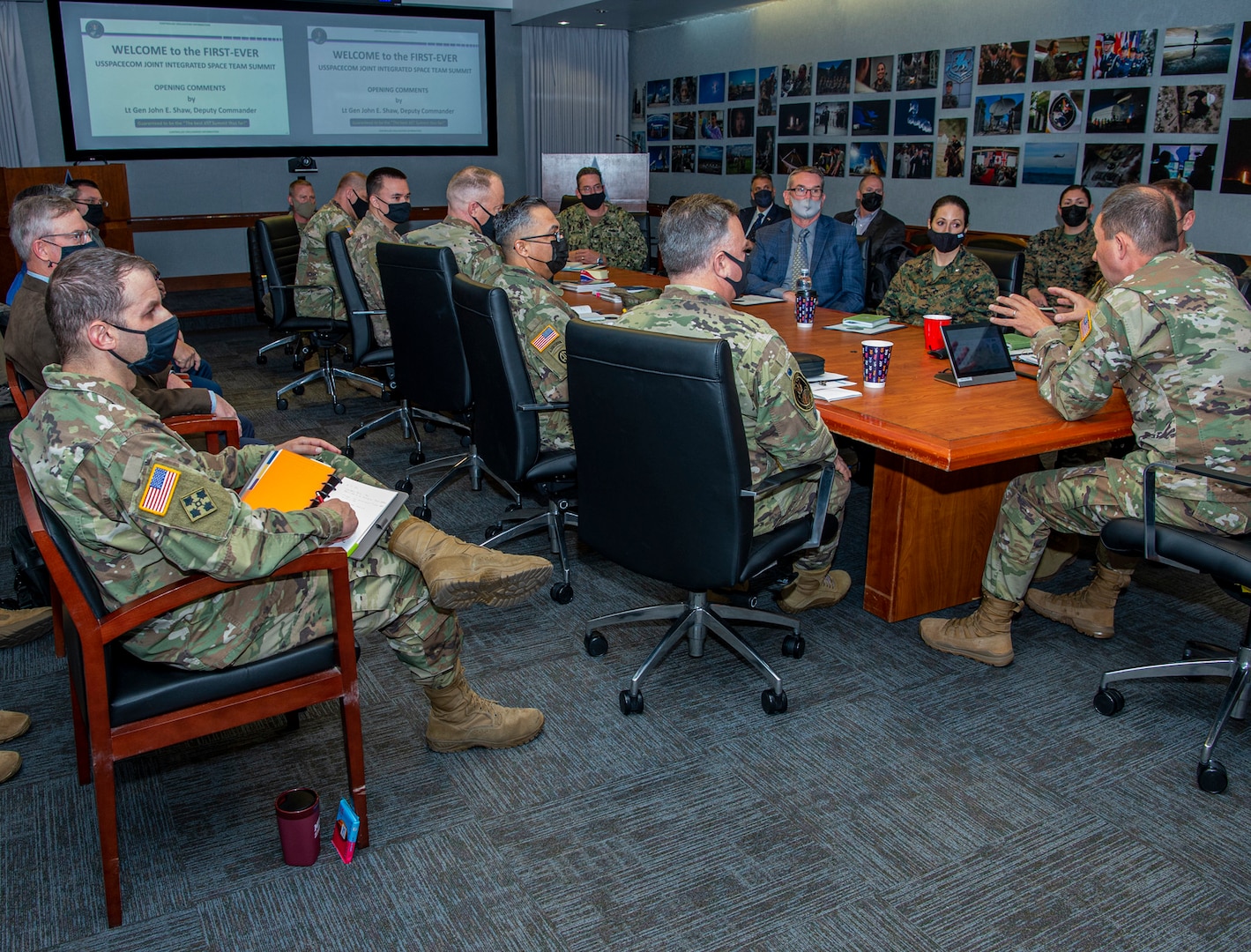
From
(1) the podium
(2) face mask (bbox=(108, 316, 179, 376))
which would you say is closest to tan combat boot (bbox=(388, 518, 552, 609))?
(2) face mask (bbox=(108, 316, 179, 376))

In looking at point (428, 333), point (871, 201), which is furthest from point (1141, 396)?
point (871, 201)

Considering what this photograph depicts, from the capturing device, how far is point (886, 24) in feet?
24.7

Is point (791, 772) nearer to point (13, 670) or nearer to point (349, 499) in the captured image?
point (349, 499)

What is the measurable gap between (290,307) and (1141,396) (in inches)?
198

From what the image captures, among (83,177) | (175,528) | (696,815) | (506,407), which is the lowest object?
(696,815)

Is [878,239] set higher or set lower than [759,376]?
higher

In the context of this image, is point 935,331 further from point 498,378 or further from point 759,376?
point 498,378

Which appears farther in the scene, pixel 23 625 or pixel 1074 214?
pixel 1074 214

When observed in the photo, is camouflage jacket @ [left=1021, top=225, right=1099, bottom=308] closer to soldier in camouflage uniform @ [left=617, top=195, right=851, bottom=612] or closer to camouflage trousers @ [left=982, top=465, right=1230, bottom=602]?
camouflage trousers @ [left=982, top=465, right=1230, bottom=602]

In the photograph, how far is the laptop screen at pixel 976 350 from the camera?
3227mm

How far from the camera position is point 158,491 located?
5.78ft

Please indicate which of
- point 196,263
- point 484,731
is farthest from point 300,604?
point 196,263

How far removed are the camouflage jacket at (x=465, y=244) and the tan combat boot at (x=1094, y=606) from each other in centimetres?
256

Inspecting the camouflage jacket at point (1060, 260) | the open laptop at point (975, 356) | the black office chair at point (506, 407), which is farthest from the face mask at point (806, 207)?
the black office chair at point (506, 407)
